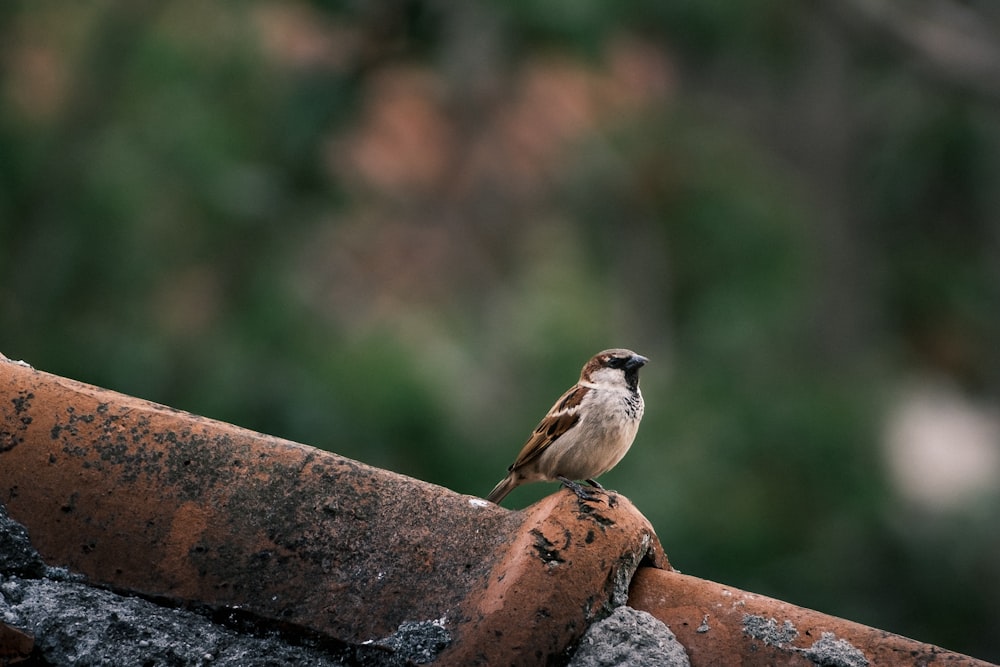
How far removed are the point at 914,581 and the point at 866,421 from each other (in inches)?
52.2

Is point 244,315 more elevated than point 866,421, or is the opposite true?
point 866,421

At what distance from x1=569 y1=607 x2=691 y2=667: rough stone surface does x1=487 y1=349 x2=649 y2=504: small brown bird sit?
3.60ft

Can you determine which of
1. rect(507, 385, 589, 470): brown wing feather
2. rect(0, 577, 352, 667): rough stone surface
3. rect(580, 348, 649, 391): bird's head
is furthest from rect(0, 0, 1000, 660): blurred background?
rect(0, 577, 352, 667): rough stone surface

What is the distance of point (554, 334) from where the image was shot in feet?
29.1

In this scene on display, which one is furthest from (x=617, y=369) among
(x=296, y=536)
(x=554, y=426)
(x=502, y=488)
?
(x=296, y=536)

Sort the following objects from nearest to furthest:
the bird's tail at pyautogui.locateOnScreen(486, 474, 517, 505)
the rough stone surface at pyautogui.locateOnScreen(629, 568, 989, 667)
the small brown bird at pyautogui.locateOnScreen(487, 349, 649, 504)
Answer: the rough stone surface at pyautogui.locateOnScreen(629, 568, 989, 667), the small brown bird at pyautogui.locateOnScreen(487, 349, 649, 504), the bird's tail at pyautogui.locateOnScreen(486, 474, 517, 505)

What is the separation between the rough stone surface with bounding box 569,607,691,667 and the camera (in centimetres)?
227

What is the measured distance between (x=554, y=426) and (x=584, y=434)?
106 mm

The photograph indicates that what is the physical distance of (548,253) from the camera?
34.8 feet

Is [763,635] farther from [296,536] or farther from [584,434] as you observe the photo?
[584,434]

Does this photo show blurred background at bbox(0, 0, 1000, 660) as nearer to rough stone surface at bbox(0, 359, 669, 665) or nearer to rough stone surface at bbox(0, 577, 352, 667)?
rough stone surface at bbox(0, 359, 669, 665)

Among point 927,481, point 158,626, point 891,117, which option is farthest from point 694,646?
point 891,117

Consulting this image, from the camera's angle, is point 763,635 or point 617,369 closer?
point 763,635

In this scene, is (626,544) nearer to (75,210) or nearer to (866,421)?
(75,210)
